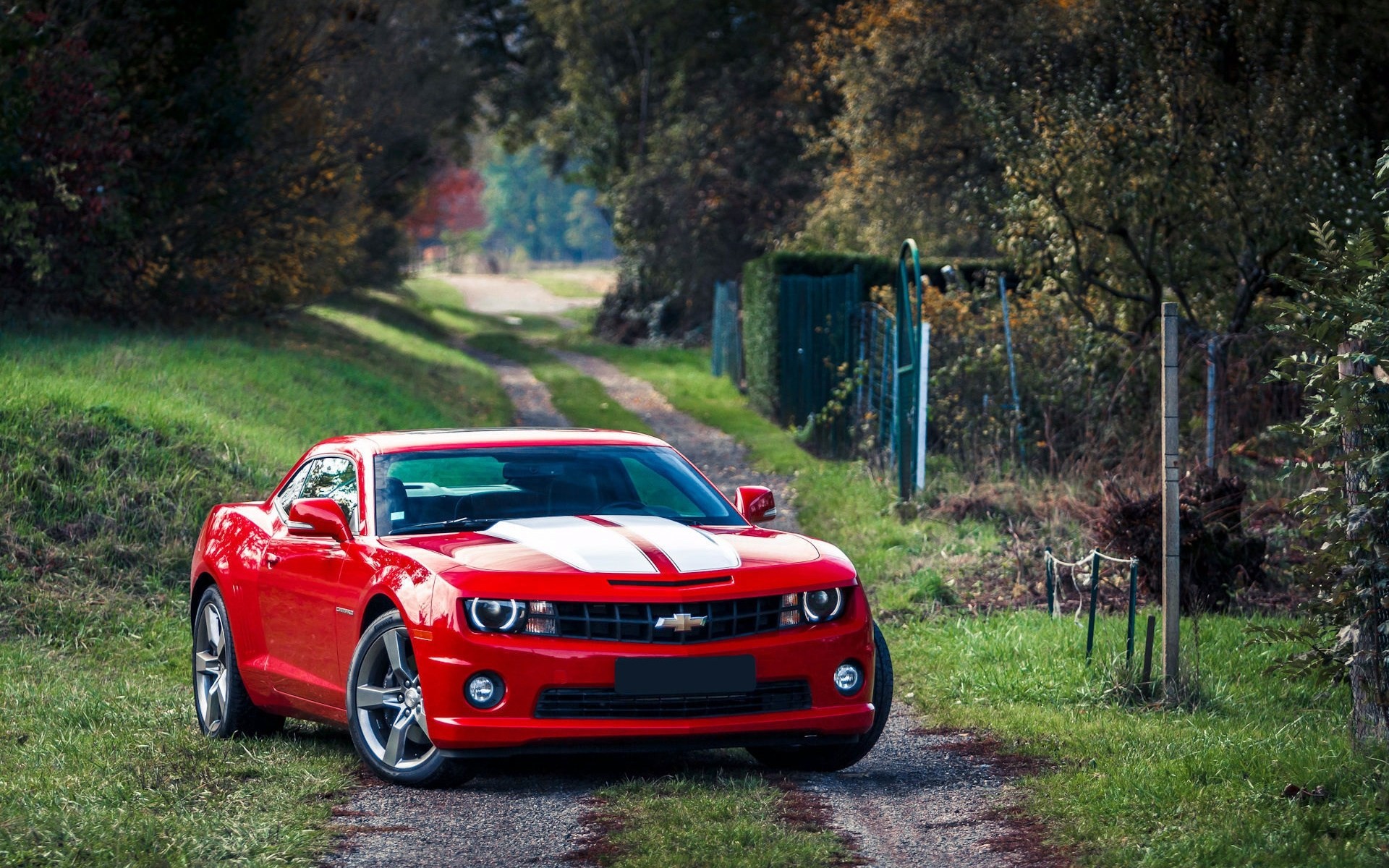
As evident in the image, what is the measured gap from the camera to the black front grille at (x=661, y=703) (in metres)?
6.32

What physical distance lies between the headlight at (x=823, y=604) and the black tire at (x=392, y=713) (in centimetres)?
150

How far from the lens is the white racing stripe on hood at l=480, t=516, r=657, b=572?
6.44 meters

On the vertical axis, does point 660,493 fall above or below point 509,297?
below

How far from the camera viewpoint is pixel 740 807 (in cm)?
619

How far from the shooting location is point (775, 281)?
23812 millimetres

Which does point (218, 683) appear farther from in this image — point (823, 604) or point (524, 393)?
point (524, 393)

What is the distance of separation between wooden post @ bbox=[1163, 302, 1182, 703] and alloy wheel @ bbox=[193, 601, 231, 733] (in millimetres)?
4519

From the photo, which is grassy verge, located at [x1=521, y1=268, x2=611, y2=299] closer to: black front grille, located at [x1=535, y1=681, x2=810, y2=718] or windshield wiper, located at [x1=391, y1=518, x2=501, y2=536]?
windshield wiper, located at [x1=391, y1=518, x2=501, y2=536]

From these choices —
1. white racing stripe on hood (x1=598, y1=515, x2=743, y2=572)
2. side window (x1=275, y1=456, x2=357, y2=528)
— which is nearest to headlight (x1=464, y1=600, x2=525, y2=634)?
white racing stripe on hood (x1=598, y1=515, x2=743, y2=572)

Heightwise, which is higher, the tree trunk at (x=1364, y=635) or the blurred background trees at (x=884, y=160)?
the blurred background trees at (x=884, y=160)

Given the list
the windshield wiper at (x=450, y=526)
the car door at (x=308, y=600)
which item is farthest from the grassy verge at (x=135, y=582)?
the windshield wiper at (x=450, y=526)

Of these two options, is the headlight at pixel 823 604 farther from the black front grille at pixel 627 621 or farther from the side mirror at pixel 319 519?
the side mirror at pixel 319 519

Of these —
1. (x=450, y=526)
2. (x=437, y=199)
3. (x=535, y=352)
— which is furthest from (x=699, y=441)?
(x=437, y=199)

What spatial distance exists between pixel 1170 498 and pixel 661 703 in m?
2.89
